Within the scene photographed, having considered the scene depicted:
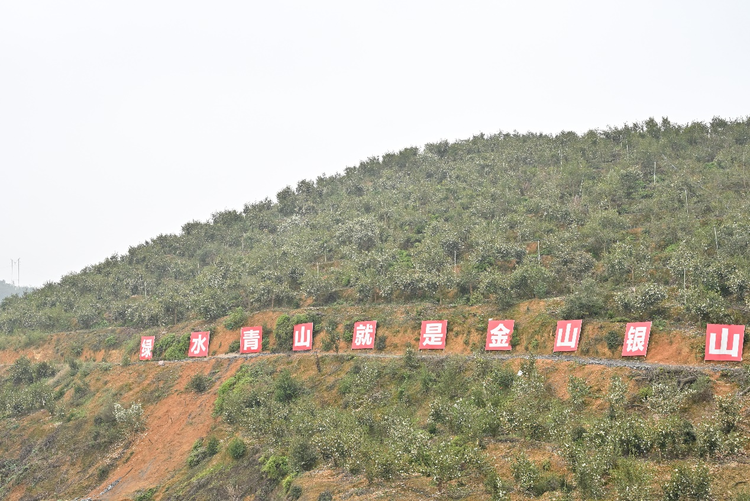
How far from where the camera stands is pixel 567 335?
34594 mm

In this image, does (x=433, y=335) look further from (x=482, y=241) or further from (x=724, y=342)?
(x=724, y=342)

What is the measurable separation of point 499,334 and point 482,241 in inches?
564

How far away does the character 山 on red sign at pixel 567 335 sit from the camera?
34250 mm

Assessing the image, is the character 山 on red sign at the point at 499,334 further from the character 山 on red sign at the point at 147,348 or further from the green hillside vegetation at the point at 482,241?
the character 山 on red sign at the point at 147,348

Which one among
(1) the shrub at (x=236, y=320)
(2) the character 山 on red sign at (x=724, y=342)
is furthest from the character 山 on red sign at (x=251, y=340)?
(2) the character 山 on red sign at (x=724, y=342)

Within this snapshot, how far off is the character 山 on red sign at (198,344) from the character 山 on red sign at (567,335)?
28.9m

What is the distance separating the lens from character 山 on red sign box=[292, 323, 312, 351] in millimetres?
44781

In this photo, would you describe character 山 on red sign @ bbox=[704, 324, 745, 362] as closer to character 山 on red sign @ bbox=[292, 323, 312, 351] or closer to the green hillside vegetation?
the green hillside vegetation

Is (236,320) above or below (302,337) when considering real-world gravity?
above

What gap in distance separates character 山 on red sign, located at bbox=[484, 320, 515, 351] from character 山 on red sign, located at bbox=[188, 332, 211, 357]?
2457 cm

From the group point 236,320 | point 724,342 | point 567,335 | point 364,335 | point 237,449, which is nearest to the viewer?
point 724,342

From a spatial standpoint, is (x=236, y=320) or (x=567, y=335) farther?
(x=236, y=320)

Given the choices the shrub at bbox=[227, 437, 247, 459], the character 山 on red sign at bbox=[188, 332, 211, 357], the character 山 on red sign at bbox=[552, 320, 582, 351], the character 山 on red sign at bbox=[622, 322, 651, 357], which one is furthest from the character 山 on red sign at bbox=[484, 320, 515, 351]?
the character 山 on red sign at bbox=[188, 332, 211, 357]

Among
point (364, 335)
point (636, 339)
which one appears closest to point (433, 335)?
point (364, 335)
